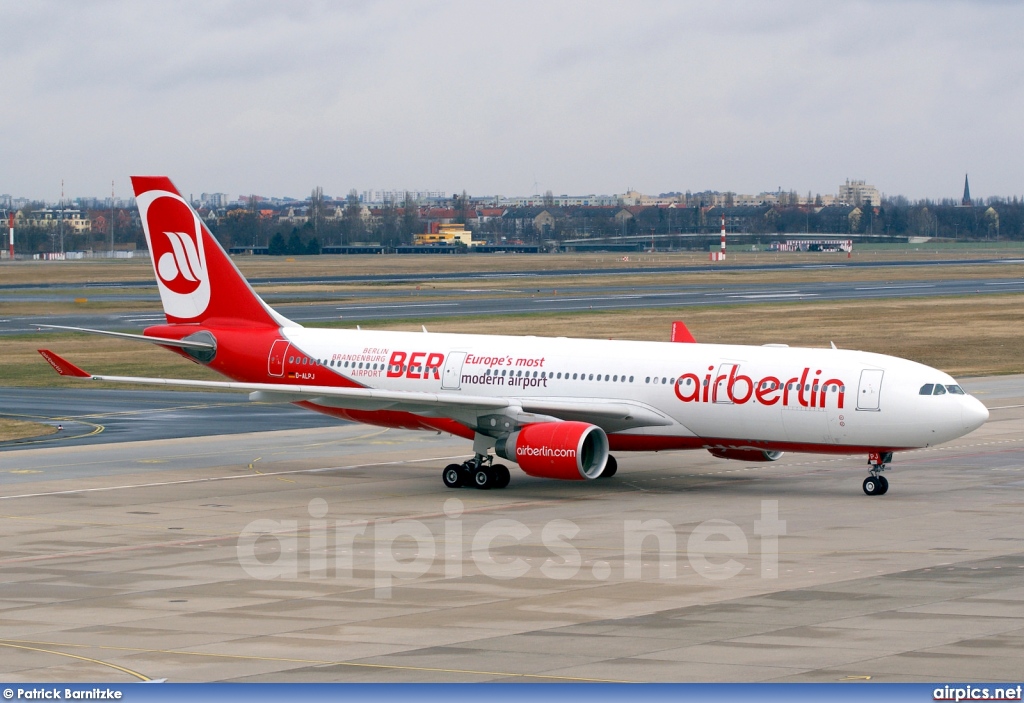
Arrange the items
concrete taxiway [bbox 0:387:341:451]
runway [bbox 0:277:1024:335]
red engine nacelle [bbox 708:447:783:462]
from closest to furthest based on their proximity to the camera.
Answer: red engine nacelle [bbox 708:447:783:462] → concrete taxiway [bbox 0:387:341:451] → runway [bbox 0:277:1024:335]

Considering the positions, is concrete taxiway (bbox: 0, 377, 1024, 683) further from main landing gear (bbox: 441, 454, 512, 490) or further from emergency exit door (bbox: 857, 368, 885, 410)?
emergency exit door (bbox: 857, 368, 885, 410)

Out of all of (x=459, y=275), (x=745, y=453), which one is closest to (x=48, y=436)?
(x=745, y=453)

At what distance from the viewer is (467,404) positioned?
39531mm

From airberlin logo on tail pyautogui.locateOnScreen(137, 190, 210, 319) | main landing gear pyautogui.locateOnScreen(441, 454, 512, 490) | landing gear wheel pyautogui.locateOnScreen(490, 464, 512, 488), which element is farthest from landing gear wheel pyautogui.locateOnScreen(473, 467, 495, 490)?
airberlin logo on tail pyautogui.locateOnScreen(137, 190, 210, 319)

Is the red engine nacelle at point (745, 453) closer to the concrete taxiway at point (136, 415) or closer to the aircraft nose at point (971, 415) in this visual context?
the aircraft nose at point (971, 415)

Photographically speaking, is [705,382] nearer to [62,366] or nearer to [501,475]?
[501,475]

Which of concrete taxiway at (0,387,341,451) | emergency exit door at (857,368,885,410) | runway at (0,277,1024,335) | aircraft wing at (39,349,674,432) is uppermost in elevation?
emergency exit door at (857,368,885,410)

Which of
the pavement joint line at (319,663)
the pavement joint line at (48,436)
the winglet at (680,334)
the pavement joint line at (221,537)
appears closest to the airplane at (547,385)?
the winglet at (680,334)

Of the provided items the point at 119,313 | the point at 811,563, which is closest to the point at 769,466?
the point at 811,563

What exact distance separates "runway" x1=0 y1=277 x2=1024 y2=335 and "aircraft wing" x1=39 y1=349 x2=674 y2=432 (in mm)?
53241

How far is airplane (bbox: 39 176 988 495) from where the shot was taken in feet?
123

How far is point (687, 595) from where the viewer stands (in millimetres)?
26094

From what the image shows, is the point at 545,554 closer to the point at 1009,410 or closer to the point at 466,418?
the point at 466,418

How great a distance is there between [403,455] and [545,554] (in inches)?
678
